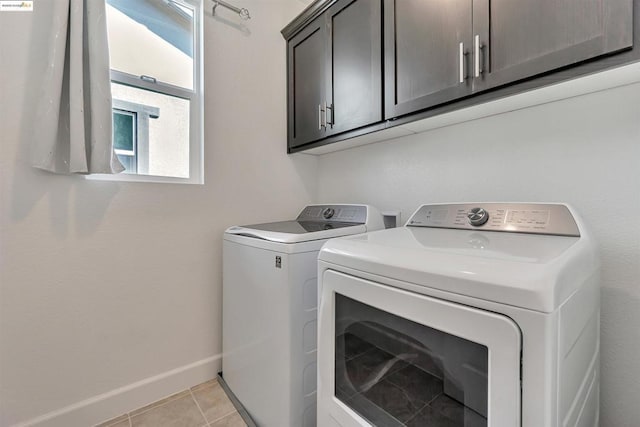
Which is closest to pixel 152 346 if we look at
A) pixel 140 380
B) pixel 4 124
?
pixel 140 380

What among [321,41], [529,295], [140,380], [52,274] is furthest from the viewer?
[321,41]

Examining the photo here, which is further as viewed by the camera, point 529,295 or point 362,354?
point 362,354

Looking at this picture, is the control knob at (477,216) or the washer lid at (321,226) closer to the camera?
the control knob at (477,216)

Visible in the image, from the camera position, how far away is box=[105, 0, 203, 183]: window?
1.51m

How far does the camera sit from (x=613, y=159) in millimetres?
985

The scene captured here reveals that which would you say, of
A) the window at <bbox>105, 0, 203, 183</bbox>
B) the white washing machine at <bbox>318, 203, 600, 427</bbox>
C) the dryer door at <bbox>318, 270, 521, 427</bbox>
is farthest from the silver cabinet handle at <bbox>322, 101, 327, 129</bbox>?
the dryer door at <bbox>318, 270, 521, 427</bbox>

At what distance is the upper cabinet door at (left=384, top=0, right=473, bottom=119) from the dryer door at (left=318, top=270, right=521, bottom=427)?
865mm

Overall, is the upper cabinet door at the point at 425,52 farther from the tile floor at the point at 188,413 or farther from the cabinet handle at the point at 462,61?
the tile floor at the point at 188,413

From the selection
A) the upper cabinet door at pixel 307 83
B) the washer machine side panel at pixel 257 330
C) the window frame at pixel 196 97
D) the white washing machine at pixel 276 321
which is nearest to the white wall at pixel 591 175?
the white washing machine at pixel 276 321

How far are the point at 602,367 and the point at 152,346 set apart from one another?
2.05m

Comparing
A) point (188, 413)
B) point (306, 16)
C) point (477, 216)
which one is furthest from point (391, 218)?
point (188, 413)

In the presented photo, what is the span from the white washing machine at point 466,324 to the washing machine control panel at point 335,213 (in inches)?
20.7

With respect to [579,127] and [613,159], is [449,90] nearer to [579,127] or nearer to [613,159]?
[579,127]

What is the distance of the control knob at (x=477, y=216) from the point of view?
3.52 feet
